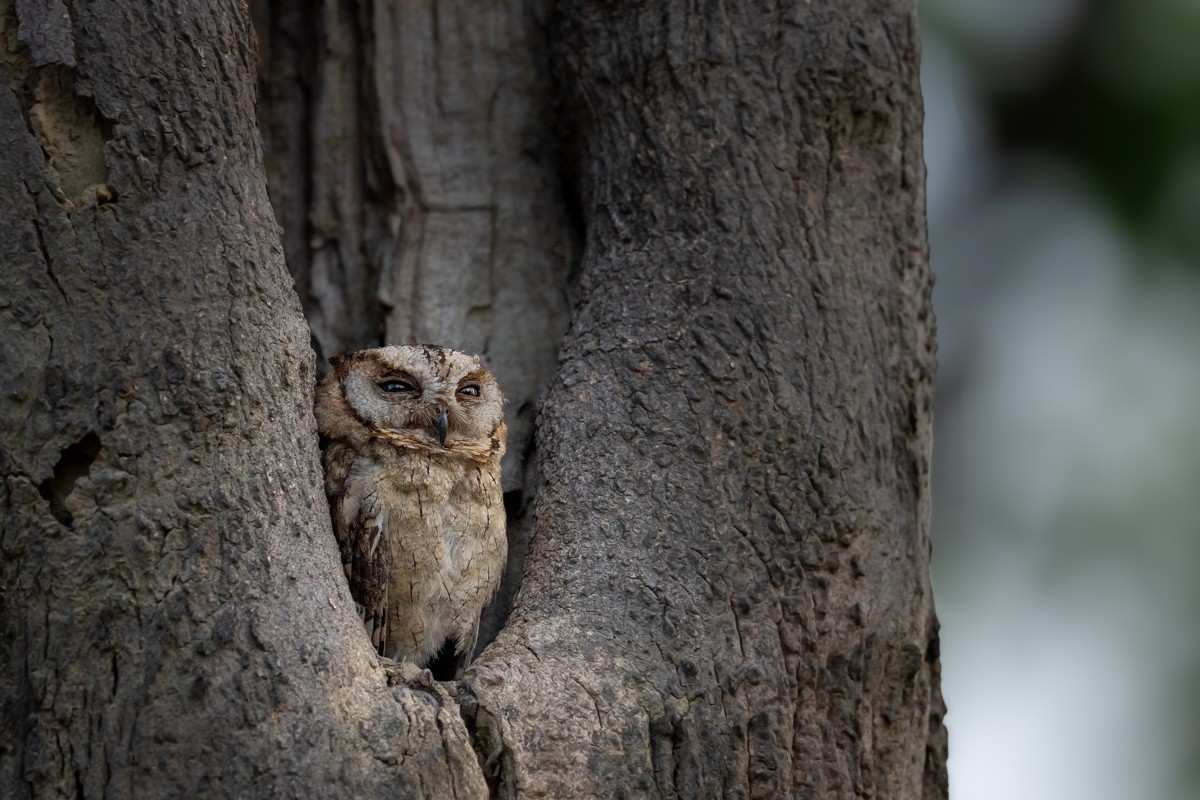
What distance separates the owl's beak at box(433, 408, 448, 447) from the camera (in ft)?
10.2

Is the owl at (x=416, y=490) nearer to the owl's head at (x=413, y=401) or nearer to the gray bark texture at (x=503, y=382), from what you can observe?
the owl's head at (x=413, y=401)

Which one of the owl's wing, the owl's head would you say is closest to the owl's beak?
the owl's head

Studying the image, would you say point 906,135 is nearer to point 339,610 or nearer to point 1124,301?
point 339,610

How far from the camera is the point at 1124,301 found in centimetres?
587

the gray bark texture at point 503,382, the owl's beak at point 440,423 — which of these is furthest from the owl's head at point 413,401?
the gray bark texture at point 503,382

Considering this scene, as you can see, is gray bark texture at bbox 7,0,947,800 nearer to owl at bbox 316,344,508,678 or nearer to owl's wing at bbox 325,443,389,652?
owl at bbox 316,344,508,678

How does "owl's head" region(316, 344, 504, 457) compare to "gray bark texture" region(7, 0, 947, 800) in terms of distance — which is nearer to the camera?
"gray bark texture" region(7, 0, 947, 800)

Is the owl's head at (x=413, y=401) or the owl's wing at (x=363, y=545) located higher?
the owl's head at (x=413, y=401)

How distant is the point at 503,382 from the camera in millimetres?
3477

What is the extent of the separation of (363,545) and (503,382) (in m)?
0.71

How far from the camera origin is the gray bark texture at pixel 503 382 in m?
2.18

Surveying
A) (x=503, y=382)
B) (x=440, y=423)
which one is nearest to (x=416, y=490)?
(x=440, y=423)

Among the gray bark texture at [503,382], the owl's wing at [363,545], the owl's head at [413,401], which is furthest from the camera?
the owl's head at [413,401]

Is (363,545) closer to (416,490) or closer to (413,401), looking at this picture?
(416,490)
